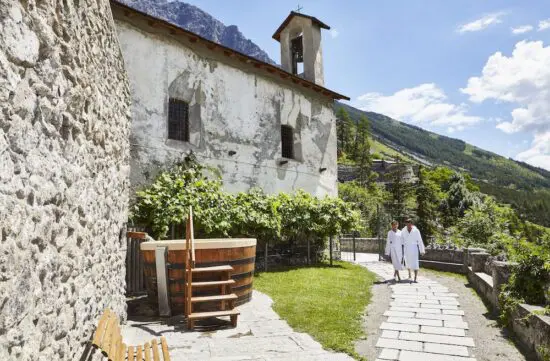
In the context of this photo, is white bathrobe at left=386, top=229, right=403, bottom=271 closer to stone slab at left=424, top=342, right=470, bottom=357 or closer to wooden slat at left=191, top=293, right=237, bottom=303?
stone slab at left=424, top=342, right=470, bottom=357

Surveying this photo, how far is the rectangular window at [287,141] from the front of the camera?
14.7 meters

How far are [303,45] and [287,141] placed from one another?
471cm

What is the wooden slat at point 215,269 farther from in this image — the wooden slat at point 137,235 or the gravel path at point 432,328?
the gravel path at point 432,328

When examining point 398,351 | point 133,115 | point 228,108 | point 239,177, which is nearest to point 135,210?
point 133,115

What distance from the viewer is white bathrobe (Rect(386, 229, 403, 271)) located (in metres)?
9.98

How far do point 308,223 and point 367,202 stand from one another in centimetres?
2415

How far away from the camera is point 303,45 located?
16.4 meters

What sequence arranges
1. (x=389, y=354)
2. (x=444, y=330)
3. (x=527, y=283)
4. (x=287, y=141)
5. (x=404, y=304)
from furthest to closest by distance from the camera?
1. (x=287, y=141)
2. (x=404, y=304)
3. (x=527, y=283)
4. (x=444, y=330)
5. (x=389, y=354)

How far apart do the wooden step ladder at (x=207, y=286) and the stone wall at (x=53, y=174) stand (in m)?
1.33

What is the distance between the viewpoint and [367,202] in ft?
116

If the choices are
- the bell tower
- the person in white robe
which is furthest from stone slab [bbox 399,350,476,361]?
the bell tower

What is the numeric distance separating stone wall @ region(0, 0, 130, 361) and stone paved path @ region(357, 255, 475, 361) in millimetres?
3288

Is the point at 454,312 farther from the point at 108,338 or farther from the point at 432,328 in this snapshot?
the point at 108,338

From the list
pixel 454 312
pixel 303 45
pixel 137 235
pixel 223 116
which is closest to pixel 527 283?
pixel 454 312
